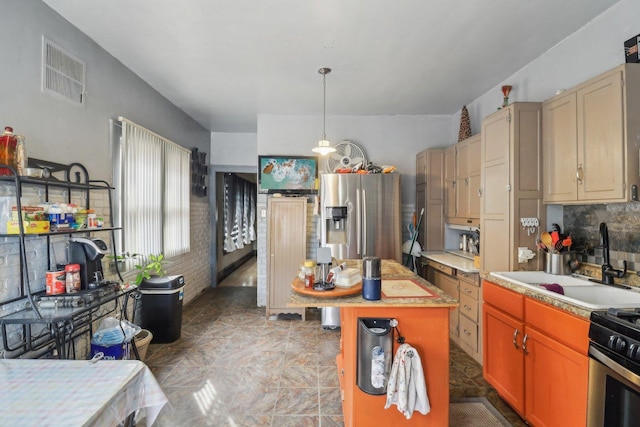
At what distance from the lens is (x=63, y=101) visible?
227cm

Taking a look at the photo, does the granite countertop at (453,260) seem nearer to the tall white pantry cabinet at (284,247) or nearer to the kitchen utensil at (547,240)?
the kitchen utensil at (547,240)

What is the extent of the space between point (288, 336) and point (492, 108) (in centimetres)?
356

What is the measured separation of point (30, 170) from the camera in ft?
5.72

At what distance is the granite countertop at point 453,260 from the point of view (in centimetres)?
294

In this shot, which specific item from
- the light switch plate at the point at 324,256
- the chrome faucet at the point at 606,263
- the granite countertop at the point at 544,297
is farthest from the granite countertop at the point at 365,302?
the chrome faucet at the point at 606,263

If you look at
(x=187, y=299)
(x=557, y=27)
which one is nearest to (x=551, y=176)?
(x=557, y=27)

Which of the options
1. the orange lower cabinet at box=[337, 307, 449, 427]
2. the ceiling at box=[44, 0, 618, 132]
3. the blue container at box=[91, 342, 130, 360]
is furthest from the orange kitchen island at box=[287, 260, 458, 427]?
the ceiling at box=[44, 0, 618, 132]

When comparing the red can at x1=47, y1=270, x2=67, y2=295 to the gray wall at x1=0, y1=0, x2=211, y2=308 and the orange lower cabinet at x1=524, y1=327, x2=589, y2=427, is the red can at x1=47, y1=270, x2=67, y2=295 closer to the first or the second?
the gray wall at x1=0, y1=0, x2=211, y2=308

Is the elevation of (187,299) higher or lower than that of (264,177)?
lower

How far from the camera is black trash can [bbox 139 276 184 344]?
3244 millimetres

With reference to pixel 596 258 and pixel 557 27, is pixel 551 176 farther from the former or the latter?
pixel 557 27

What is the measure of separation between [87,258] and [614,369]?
3100 millimetres

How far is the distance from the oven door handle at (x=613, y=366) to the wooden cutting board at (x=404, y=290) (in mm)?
757

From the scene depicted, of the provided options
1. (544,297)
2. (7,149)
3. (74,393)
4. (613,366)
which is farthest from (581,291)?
(7,149)
